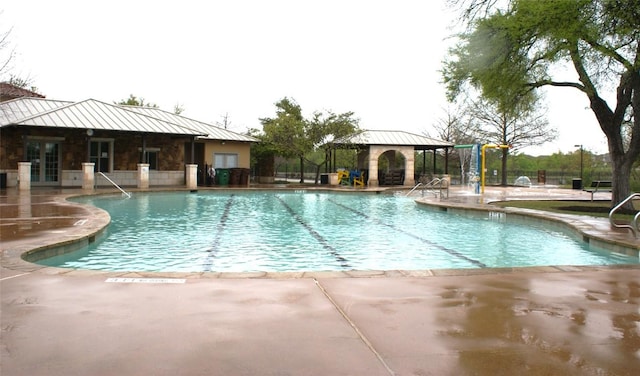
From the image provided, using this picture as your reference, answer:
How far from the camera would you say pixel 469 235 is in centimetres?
1145

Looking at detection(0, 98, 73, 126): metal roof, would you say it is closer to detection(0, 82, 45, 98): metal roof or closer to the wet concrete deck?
detection(0, 82, 45, 98): metal roof

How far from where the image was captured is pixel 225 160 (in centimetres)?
2911

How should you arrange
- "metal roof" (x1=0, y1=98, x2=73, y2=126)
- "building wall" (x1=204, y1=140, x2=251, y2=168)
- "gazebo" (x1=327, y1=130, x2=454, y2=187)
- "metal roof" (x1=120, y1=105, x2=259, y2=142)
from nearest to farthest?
"metal roof" (x1=0, y1=98, x2=73, y2=126)
"metal roof" (x1=120, y1=105, x2=259, y2=142)
"building wall" (x1=204, y1=140, x2=251, y2=168)
"gazebo" (x1=327, y1=130, x2=454, y2=187)

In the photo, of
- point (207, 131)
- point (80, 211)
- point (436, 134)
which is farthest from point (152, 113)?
point (436, 134)

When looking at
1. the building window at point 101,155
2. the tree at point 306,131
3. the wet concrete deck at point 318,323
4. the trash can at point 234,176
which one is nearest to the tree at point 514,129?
the tree at point 306,131

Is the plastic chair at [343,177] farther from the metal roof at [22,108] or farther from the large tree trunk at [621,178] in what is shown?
the large tree trunk at [621,178]

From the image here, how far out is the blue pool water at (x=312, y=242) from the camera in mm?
8047

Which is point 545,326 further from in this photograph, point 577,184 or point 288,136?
point 577,184

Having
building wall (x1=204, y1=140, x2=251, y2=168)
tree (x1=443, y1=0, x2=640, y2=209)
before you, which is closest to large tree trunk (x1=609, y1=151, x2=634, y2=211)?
tree (x1=443, y1=0, x2=640, y2=209)

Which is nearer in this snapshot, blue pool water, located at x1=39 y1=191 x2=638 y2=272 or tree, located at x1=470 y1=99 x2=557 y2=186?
blue pool water, located at x1=39 y1=191 x2=638 y2=272

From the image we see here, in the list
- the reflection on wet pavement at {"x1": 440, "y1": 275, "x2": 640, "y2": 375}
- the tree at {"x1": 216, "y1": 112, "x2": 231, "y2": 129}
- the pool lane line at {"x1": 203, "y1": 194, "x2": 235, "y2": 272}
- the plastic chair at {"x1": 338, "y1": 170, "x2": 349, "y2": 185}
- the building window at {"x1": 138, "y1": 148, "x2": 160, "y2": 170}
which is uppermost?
the tree at {"x1": 216, "y1": 112, "x2": 231, "y2": 129}

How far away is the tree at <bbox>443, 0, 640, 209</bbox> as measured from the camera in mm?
12219

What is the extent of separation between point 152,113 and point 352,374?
28388mm

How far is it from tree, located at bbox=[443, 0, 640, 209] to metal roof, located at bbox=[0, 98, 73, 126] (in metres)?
19.1
